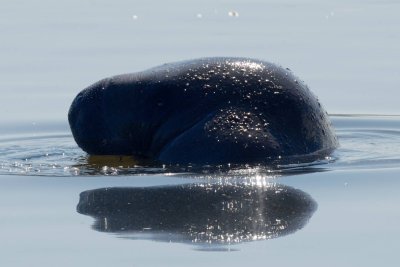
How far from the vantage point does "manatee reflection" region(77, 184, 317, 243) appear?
654cm

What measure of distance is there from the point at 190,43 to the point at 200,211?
6.70 m

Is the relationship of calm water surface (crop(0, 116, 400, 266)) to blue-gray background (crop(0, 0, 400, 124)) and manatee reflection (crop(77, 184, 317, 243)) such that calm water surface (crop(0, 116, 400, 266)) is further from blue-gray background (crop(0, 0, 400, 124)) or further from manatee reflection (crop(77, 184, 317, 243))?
blue-gray background (crop(0, 0, 400, 124))

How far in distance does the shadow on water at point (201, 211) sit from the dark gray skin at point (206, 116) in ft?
2.17

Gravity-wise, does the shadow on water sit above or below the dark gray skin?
below

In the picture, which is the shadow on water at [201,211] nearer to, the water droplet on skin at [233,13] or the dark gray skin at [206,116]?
the dark gray skin at [206,116]

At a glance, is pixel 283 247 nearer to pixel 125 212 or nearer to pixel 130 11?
pixel 125 212

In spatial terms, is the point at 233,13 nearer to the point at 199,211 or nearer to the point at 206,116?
the point at 206,116

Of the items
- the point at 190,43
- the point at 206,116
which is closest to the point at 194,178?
the point at 206,116

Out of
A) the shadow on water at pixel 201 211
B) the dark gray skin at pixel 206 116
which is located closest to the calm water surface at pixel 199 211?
the shadow on water at pixel 201 211

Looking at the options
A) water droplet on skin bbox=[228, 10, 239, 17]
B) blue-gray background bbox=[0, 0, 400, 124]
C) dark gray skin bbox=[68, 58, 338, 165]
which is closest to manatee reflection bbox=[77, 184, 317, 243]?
dark gray skin bbox=[68, 58, 338, 165]

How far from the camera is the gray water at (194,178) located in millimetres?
6242

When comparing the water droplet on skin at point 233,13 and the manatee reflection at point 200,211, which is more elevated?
the water droplet on skin at point 233,13

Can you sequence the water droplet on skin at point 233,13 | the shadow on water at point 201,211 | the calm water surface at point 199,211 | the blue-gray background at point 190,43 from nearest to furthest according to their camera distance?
the calm water surface at point 199,211 → the shadow on water at point 201,211 → the blue-gray background at point 190,43 → the water droplet on skin at point 233,13

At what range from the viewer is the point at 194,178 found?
7.85 metres
